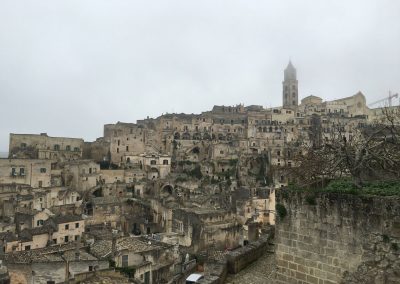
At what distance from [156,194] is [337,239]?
44.3 m

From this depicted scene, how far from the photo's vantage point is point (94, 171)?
5281 cm

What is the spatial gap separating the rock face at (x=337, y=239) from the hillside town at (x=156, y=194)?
96 cm

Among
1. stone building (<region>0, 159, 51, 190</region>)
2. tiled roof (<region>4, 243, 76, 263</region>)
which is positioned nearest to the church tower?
stone building (<region>0, 159, 51, 190</region>)

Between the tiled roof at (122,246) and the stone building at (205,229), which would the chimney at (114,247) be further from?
the stone building at (205,229)

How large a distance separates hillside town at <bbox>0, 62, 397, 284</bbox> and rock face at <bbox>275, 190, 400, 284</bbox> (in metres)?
0.96

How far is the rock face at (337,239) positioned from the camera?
20.1ft

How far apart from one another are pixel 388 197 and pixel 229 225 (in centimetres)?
2638

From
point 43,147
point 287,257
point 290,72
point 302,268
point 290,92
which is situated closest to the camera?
point 302,268

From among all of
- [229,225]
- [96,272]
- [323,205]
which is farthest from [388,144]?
[229,225]

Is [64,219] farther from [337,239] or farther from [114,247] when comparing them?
[337,239]

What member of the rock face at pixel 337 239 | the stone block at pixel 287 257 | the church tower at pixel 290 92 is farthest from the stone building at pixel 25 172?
the church tower at pixel 290 92

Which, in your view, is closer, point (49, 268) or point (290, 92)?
point (49, 268)

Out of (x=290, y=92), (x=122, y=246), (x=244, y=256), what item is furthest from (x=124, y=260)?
(x=290, y=92)

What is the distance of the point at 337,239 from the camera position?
674 centimetres
